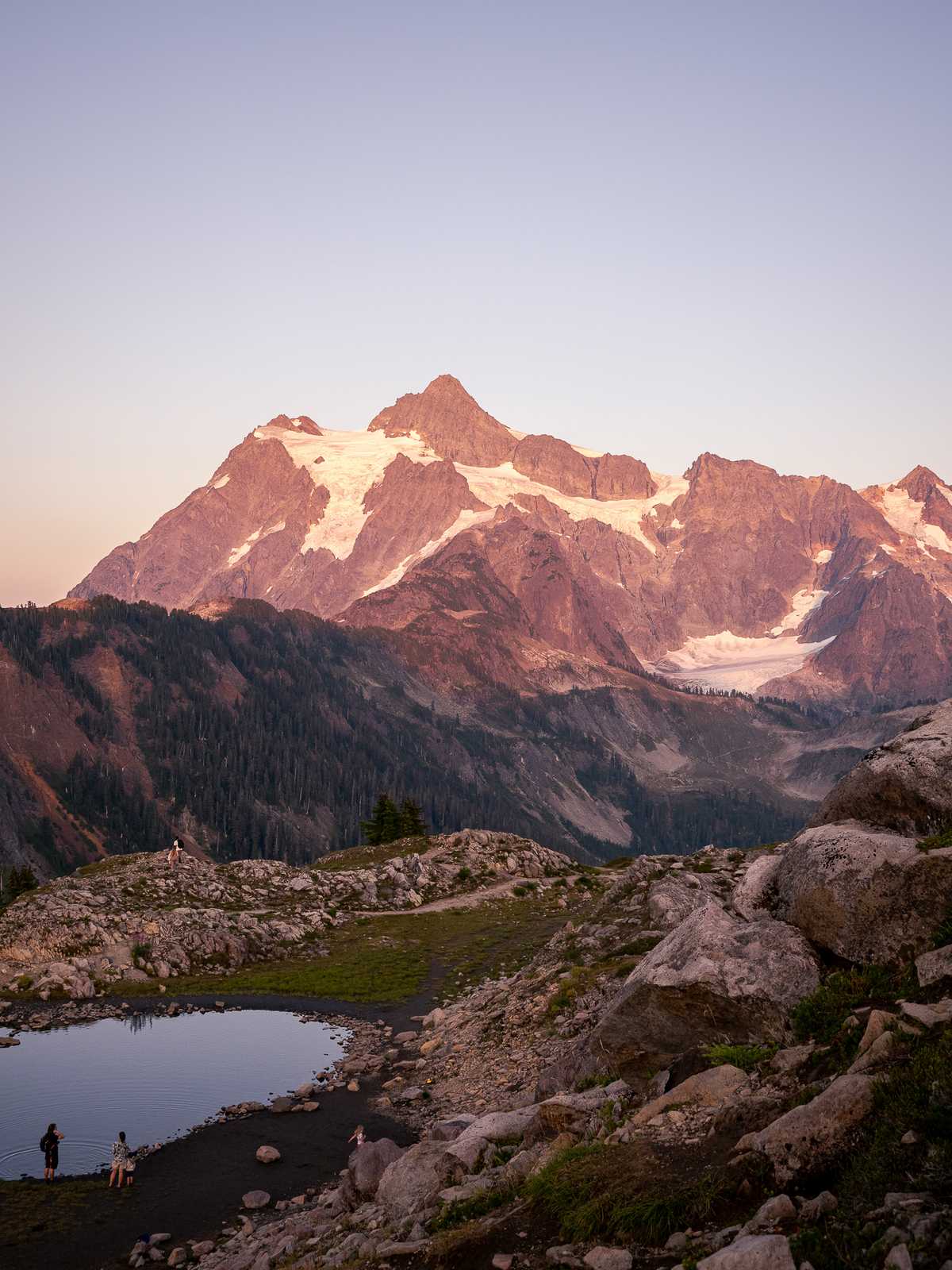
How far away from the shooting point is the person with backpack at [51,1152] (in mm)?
32688

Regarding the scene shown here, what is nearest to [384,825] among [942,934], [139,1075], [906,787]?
[139,1075]

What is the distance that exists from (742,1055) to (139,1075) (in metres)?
32.3

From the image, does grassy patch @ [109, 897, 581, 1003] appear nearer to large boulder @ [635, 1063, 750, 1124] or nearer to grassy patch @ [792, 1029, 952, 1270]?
large boulder @ [635, 1063, 750, 1124]

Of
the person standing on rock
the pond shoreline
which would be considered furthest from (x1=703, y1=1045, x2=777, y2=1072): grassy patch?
the person standing on rock

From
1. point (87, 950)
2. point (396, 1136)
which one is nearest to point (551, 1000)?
point (396, 1136)

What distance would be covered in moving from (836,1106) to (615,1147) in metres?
4.89

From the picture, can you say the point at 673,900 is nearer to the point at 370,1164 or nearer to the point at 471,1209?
the point at 370,1164

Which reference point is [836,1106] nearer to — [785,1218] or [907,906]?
[785,1218]

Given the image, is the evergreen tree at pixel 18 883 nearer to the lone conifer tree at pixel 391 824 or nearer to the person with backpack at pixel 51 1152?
the lone conifer tree at pixel 391 824

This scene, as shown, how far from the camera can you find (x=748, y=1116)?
59.7 ft

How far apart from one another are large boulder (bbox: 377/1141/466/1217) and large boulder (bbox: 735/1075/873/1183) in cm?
957

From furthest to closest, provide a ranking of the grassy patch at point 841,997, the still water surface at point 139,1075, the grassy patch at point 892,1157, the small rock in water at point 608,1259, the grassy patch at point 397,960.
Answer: the grassy patch at point 397,960 → the still water surface at point 139,1075 → the grassy patch at point 841,997 → the small rock in water at point 608,1259 → the grassy patch at point 892,1157

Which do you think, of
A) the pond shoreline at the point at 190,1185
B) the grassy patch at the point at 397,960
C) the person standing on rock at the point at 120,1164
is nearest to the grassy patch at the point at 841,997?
the pond shoreline at the point at 190,1185

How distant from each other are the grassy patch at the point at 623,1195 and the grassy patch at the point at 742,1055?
9.98 feet
